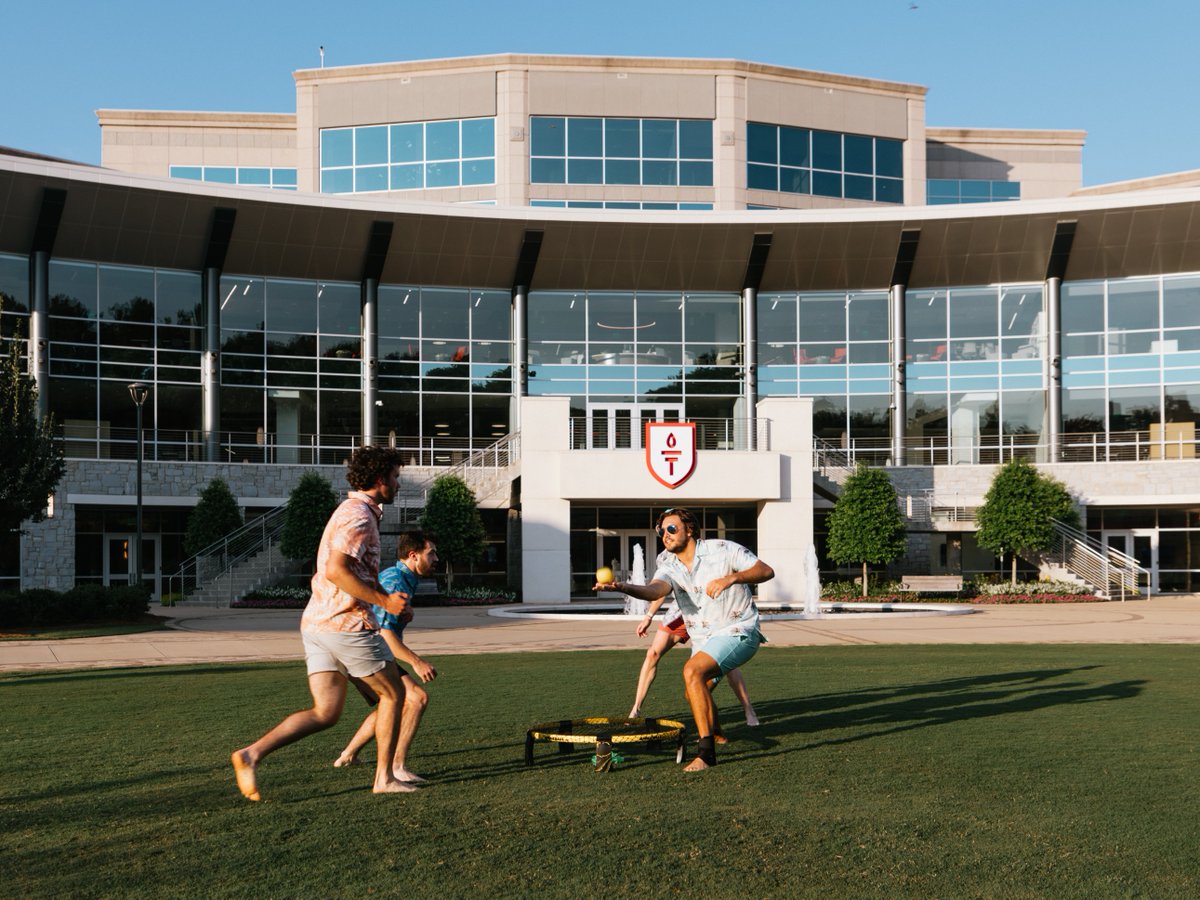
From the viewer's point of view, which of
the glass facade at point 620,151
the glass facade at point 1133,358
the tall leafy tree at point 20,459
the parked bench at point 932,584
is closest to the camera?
the tall leafy tree at point 20,459

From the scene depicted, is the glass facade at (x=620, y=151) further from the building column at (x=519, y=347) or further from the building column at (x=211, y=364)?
the building column at (x=211, y=364)

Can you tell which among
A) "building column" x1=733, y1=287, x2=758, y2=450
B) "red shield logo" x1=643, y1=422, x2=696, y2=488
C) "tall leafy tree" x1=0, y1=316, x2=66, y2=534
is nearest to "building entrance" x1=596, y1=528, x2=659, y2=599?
A: "red shield logo" x1=643, y1=422, x2=696, y2=488

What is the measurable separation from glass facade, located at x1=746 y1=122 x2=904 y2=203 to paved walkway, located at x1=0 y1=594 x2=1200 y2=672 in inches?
859

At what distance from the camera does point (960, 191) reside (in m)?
52.9

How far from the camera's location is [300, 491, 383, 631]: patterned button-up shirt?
7062 mm

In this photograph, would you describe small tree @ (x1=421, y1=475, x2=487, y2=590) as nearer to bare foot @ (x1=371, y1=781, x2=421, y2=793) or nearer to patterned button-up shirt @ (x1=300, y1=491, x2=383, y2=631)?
bare foot @ (x1=371, y1=781, x2=421, y2=793)

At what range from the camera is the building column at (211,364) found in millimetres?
40188

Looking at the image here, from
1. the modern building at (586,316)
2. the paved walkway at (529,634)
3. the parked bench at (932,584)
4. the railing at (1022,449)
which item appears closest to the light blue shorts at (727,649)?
the paved walkway at (529,634)

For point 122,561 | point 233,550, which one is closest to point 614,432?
point 233,550

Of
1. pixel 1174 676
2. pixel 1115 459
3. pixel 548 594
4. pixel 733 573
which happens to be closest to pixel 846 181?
pixel 1115 459

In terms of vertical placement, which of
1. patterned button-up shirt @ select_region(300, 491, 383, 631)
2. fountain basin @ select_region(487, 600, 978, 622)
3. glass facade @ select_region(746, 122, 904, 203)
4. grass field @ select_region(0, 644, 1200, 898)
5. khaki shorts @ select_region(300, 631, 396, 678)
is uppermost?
glass facade @ select_region(746, 122, 904, 203)

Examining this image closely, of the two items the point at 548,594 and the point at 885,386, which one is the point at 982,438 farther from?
the point at 548,594

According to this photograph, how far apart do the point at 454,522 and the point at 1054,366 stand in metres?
20.6

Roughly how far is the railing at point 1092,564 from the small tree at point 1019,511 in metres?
1.31
